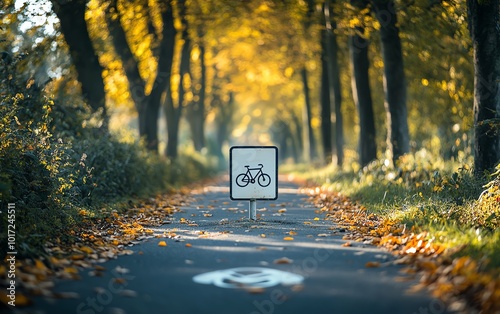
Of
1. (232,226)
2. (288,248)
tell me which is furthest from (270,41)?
(288,248)

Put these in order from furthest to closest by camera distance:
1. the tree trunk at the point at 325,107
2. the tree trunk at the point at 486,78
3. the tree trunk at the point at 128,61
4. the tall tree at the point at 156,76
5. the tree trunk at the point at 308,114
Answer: the tree trunk at the point at 308,114, the tree trunk at the point at 325,107, the tall tree at the point at 156,76, the tree trunk at the point at 128,61, the tree trunk at the point at 486,78

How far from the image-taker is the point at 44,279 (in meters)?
7.09

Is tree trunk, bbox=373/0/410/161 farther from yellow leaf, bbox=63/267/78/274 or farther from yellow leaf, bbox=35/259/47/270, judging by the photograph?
yellow leaf, bbox=35/259/47/270

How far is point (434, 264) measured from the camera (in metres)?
7.59

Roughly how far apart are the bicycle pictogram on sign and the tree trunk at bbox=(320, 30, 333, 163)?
19810mm

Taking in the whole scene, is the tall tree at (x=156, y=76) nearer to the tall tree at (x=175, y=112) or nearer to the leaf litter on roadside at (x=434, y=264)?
the tall tree at (x=175, y=112)

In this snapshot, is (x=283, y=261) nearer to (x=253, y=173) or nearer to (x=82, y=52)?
(x=253, y=173)

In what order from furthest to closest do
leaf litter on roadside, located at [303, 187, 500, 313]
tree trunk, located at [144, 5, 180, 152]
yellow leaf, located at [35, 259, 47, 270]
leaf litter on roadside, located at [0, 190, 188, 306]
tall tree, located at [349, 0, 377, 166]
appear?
tree trunk, located at [144, 5, 180, 152] → tall tree, located at [349, 0, 377, 166] → yellow leaf, located at [35, 259, 47, 270] → leaf litter on roadside, located at [0, 190, 188, 306] → leaf litter on roadside, located at [303, 187, 500, 313]

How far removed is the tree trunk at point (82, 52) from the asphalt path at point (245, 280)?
1035 cm

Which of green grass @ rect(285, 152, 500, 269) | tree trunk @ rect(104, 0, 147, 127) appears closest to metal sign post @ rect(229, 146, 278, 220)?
green grass @ rect(285, 152, 500, 269)

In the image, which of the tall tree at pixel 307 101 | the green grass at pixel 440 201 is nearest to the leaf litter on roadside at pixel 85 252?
the green grass at pixel 440 201

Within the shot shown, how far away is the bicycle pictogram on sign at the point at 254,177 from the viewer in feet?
41.9

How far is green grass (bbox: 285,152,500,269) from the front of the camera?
834 cm

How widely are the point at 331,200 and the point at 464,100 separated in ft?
32.6
